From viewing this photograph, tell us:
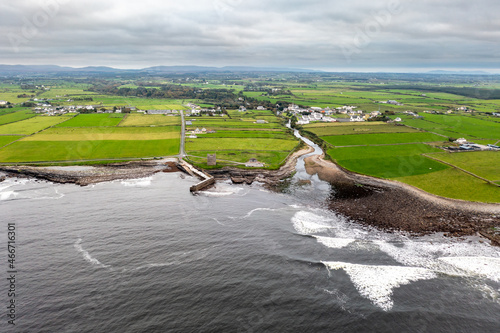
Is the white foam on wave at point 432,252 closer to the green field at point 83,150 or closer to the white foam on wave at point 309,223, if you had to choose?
the white foam on wave at point 309,223

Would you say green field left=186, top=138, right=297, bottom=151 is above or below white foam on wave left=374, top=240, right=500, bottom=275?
above

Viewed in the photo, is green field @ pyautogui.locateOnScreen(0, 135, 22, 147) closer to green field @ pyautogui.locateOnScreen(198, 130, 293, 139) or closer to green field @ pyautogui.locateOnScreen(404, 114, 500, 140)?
green field @ pyautogui.locateOnScreen(198, 130, 293, 139)

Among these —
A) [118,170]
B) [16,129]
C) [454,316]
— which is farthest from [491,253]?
[16,129]

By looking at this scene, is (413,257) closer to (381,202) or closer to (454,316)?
(454,316)

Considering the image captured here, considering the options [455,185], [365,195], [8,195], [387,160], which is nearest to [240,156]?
[365,195]

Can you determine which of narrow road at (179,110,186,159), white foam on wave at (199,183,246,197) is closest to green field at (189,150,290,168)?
narrow road at (179,110,186,159)

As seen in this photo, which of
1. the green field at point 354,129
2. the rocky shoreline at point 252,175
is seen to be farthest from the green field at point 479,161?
the rocky shoreline at point 252,175
